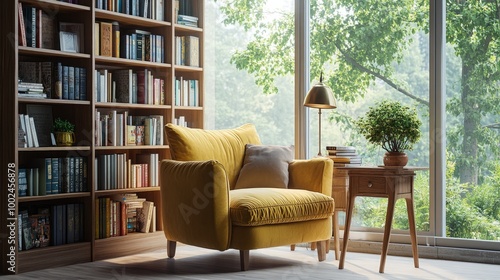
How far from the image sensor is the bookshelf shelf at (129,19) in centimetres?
514

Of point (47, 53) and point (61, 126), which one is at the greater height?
point (47, 53)

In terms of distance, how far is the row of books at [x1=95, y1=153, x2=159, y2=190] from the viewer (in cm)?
513

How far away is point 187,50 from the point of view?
5828 millimetres

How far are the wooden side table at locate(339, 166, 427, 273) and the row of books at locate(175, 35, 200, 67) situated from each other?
5.92 ft

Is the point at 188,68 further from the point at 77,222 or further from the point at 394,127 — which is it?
the point at 394,127

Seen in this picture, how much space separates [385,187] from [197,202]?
3.84 feet

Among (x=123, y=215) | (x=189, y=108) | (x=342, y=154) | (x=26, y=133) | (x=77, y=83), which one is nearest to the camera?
(x=26, y=133)

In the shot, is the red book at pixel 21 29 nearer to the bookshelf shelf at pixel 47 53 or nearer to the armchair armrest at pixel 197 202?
the bookshelf shelf at pixel 47 53

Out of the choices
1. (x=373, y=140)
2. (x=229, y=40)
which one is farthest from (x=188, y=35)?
(x=373, y=140)

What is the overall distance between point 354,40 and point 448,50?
2.39 ft

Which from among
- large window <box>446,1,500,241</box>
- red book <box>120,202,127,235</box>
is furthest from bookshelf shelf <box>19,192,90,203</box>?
large window <box>446,1,500,241</box>

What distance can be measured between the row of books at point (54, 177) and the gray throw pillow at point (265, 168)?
1083 mm

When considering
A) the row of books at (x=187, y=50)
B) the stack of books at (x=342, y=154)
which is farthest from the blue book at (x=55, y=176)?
the stack of books at (x=342, y=154)

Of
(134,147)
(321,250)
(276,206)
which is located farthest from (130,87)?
(321,250)
